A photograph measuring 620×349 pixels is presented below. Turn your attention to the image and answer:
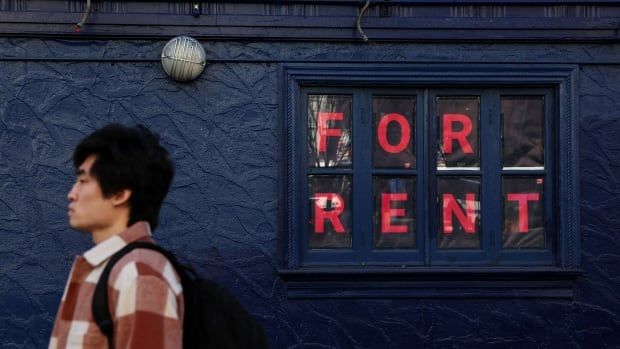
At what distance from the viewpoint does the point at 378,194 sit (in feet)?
21.9

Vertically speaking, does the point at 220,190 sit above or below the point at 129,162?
below

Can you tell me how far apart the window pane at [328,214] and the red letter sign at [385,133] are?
40 cm

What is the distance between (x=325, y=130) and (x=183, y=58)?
1.19 metres

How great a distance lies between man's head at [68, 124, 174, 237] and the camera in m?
2.64

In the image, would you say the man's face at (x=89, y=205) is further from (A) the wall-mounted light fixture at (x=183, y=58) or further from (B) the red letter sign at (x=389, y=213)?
(B) the red letter sign at (x=389, y=213)

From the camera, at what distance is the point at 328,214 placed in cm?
666

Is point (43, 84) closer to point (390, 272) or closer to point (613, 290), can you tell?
point (390, 272)

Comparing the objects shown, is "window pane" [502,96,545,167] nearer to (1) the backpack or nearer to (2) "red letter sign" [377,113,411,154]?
(2) "red letter sign" [377,113,411,154]

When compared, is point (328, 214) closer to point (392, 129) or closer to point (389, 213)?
point (389, 213)

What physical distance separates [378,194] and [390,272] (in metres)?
0.61

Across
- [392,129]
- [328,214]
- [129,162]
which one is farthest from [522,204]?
[129,162]

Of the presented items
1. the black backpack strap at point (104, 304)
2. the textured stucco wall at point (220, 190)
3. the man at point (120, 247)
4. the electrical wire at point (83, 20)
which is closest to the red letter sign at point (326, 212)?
the textured stucco wall at point (220, 190)

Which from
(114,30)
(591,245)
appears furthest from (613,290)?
(114,30)

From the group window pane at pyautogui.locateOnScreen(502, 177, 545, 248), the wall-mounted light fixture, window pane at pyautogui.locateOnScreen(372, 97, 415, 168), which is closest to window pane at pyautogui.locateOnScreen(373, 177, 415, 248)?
window pane at pyautogui.locateOnScreen(372, 97, 415, 168)
